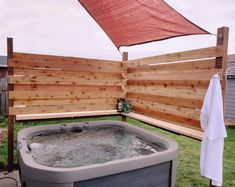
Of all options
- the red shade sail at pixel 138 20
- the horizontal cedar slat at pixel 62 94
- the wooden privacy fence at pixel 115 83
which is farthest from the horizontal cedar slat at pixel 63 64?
the red shade sail at pixel 138 20

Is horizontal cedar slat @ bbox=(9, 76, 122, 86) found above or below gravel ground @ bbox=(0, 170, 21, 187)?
above

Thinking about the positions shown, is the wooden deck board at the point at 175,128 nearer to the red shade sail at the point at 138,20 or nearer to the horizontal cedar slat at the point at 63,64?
the horizontal cedar slat at the point at 63,64

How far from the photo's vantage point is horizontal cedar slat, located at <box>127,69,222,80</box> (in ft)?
8.98

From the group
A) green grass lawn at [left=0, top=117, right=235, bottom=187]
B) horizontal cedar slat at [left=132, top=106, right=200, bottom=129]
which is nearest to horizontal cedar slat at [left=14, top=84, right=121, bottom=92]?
horizontal cedar slat at [left=132, top=106, right=200, bottom=129]

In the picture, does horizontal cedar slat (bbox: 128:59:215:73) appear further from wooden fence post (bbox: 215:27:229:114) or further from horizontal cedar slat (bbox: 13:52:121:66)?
horizontal cedar slat (bbox: 13:52:121:66)

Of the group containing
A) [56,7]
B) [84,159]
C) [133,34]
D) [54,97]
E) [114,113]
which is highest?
[56,7]

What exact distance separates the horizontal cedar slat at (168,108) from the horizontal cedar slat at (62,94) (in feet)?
1.53

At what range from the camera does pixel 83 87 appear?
4.22m

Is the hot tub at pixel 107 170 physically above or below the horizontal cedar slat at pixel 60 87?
below

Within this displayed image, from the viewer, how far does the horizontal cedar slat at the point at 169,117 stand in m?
2.98

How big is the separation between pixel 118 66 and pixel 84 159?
7.43 ft

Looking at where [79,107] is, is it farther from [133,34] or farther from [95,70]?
[133,34]

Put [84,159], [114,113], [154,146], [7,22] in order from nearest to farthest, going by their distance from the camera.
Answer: [84,159] < [154,146] < [114,113] < [7,22]

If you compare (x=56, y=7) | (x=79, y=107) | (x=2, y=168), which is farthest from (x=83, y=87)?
(x=2, y=168)
